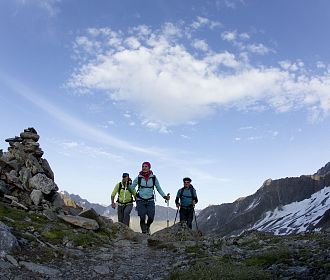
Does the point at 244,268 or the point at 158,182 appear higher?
the point at 158,182

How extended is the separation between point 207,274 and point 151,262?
14.3 feet

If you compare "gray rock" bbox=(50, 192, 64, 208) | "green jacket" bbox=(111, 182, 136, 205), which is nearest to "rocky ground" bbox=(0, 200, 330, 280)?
"green jacket" bbox=(111, 182, 136, 205)

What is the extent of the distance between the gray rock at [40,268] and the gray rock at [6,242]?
0.72m

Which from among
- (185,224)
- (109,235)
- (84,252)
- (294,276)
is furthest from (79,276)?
(185,224)

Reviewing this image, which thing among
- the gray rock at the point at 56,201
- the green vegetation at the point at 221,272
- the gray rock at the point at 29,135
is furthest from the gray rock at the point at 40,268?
the gray rock at the point at 29,135

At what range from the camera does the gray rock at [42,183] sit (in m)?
19.8

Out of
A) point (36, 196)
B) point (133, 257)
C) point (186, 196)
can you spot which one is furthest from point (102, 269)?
point (186, 196)

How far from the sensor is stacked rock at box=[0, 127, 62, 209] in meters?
18.9

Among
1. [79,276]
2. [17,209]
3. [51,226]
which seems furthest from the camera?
[17,209]

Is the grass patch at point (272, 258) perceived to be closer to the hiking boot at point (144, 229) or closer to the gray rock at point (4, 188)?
the hiking boot at point (144, 229)

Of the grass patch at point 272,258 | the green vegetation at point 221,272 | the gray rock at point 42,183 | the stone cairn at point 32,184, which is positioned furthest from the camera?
the gray rock at point 42,183

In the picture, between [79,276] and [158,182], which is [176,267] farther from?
[158,182]

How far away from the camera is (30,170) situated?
20.5m

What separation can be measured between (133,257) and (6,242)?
15.9 ft
